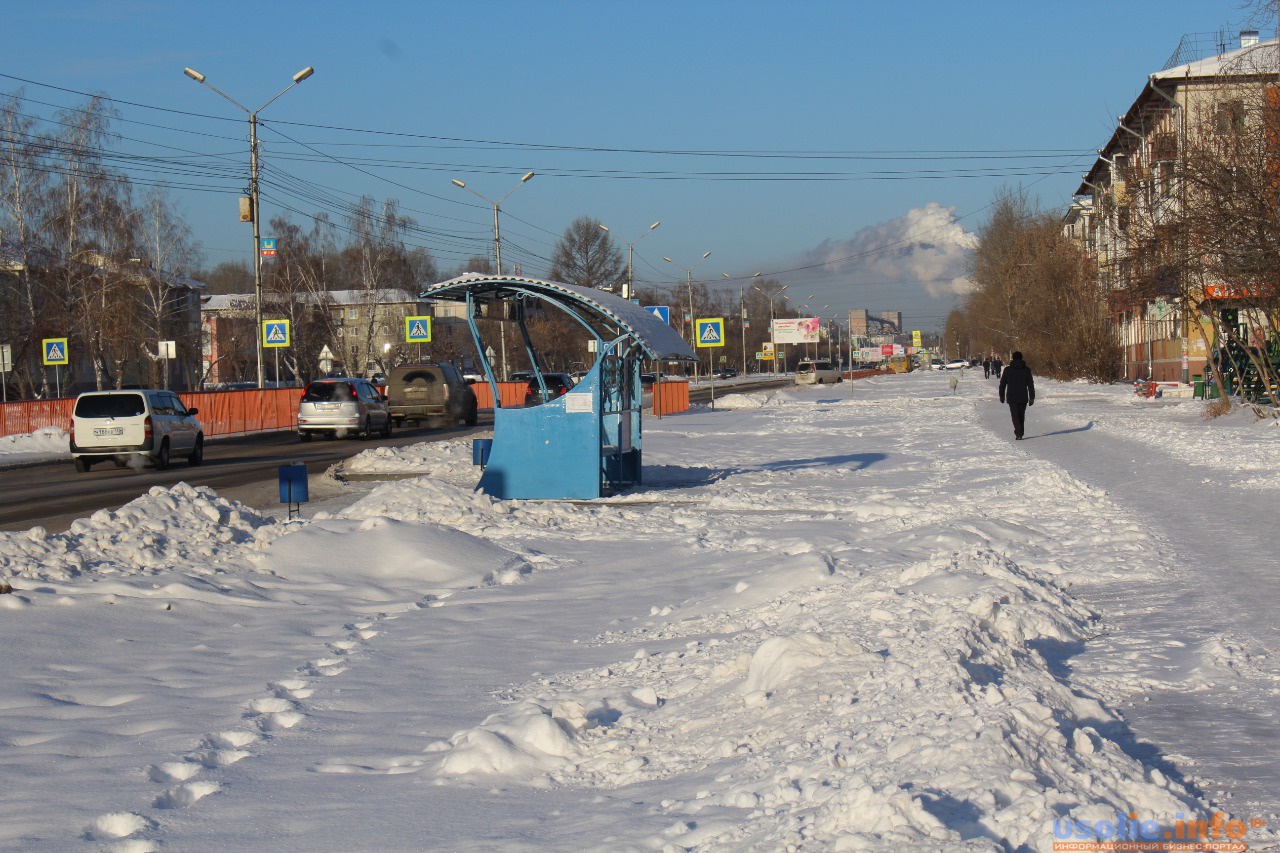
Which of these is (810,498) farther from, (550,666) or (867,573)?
(550,666)

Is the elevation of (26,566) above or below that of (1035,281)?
below

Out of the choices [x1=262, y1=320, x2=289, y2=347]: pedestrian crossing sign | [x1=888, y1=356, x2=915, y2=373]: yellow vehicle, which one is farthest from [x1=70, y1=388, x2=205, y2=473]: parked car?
[x1=888, y1=356, x2=915, y2=373]: yellow vehicle

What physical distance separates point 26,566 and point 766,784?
723cm

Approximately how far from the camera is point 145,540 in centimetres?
1141

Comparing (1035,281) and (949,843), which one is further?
(1035,281)

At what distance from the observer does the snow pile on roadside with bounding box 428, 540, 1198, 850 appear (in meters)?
4.75

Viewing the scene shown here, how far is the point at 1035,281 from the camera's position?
7644 centimetres

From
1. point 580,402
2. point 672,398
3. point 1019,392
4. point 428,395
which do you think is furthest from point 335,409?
point 580,402

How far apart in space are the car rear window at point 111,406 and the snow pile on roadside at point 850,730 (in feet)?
67.2

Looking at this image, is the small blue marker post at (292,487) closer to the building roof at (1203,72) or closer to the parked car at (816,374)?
the building roof at (1203,72)

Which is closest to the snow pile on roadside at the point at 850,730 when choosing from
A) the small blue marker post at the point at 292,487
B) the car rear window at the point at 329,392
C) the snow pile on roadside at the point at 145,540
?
the snow pile on roadside at the point at 145,540

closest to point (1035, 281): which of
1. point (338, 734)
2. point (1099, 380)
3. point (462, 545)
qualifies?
point (1099, 380)

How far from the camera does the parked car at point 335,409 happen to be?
36.5m

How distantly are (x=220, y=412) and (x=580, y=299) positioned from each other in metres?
27.8
